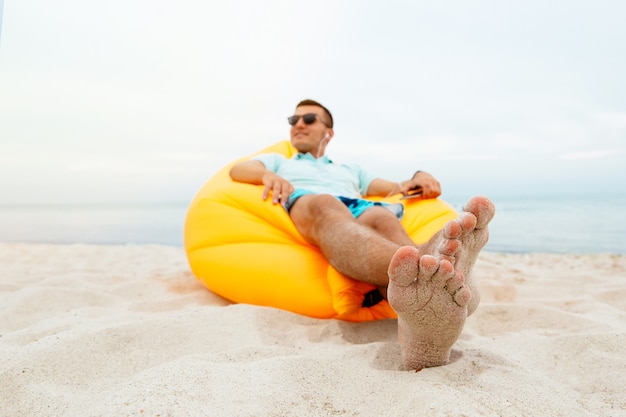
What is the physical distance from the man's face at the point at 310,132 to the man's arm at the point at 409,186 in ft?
1.34

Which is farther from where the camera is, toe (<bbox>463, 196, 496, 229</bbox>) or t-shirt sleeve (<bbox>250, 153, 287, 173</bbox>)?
t-shirt sleeve (<bbox>250, 153, 287, 173</bbox>)

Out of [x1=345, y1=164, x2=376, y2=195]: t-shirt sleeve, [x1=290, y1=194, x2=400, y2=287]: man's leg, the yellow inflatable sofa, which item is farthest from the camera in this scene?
[x1=345, y1=164, x2=376, y2=195]: t-shirt sleeve

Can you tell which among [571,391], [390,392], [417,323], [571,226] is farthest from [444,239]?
[571,226]

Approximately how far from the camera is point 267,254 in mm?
2115

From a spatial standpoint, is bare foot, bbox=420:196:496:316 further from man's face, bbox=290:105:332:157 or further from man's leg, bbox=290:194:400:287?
man's face, bbox=290:105:332:157

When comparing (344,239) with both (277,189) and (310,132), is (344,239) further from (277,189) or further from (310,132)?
(310,132)

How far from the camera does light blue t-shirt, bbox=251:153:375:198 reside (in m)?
2.51

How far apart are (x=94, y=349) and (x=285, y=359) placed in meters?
0.58

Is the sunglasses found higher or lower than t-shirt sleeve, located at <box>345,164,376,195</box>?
higher

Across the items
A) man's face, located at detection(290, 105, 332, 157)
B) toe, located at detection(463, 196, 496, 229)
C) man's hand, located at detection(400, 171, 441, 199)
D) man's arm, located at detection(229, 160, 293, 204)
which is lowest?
man's arm, located at detection(229, 160, 293, 204)

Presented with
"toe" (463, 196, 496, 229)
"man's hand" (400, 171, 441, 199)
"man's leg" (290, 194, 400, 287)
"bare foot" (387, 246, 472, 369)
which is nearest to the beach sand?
"bare foot" (387, 246, 472, 369)

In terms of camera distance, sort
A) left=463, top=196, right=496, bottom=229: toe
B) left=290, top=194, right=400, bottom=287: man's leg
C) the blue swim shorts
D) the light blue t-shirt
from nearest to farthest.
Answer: left=463, top=196, right=496, bottom=229: toe, left=290, top=194, right=400, bottom=287: man's leg, the blue swim shorts, the light blue t-shirt

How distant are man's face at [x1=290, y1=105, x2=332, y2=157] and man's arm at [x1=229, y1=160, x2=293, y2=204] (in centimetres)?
37

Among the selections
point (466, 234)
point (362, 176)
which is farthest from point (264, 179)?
point (466, 234)
